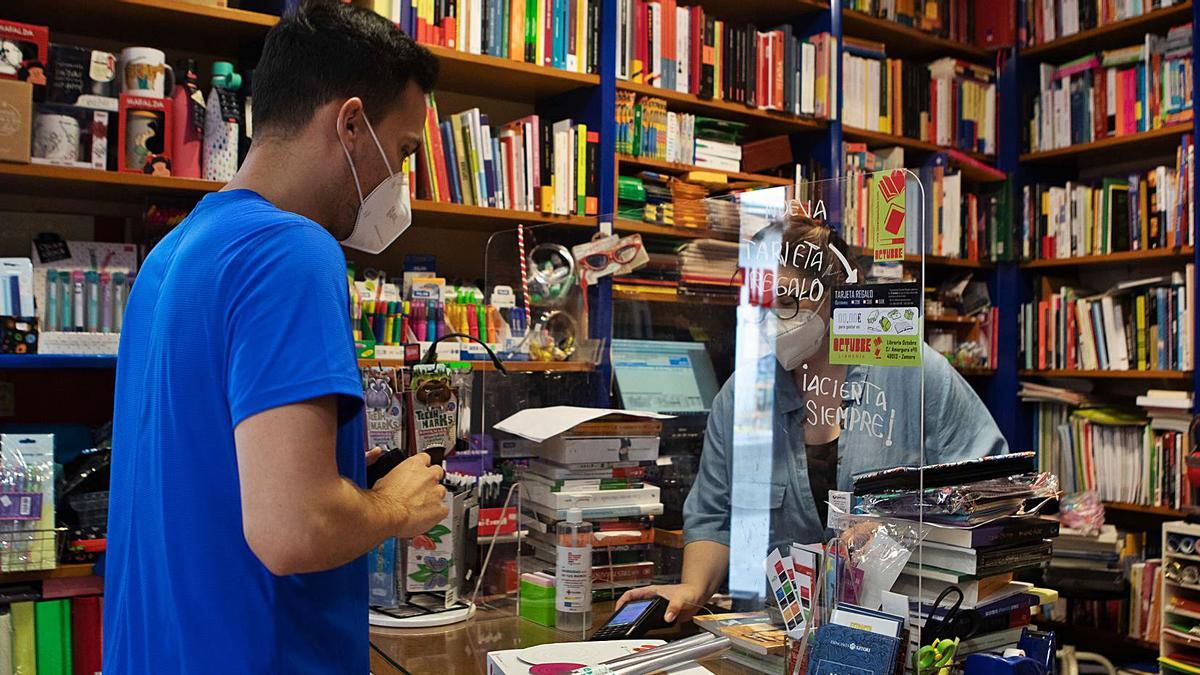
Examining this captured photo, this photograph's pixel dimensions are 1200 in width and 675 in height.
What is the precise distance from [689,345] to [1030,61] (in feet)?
9.63

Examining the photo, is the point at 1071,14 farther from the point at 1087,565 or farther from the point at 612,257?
the point at 612,257

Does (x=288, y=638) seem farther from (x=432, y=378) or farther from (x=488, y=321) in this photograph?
(x=488, y=321)

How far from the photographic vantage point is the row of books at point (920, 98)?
387cm

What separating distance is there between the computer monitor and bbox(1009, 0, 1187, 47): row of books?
2652 mm

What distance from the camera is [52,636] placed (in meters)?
2.28

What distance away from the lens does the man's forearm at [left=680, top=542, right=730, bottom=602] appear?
6.12 feet

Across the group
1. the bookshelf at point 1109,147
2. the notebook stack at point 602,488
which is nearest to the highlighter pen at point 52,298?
the notebook stack at point 602,488

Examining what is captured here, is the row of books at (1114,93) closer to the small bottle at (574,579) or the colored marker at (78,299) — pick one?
the small bottle at (574,579)

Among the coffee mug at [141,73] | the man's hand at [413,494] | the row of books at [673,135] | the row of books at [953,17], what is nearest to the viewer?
the man's hand at [413,494]

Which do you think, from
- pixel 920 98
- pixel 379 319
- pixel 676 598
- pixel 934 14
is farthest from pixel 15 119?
pixel 934 14

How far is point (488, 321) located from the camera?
2766mm

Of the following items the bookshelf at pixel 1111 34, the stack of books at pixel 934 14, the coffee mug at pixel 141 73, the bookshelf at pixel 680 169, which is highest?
the stack of books at pixel 934 14

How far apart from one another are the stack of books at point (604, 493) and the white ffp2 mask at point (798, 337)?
46cm

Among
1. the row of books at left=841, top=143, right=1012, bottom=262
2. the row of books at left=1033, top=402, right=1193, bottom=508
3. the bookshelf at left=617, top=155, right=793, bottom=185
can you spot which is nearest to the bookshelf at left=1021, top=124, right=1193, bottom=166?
the row of books at left=841, top=143, right=1012, bottom=262
